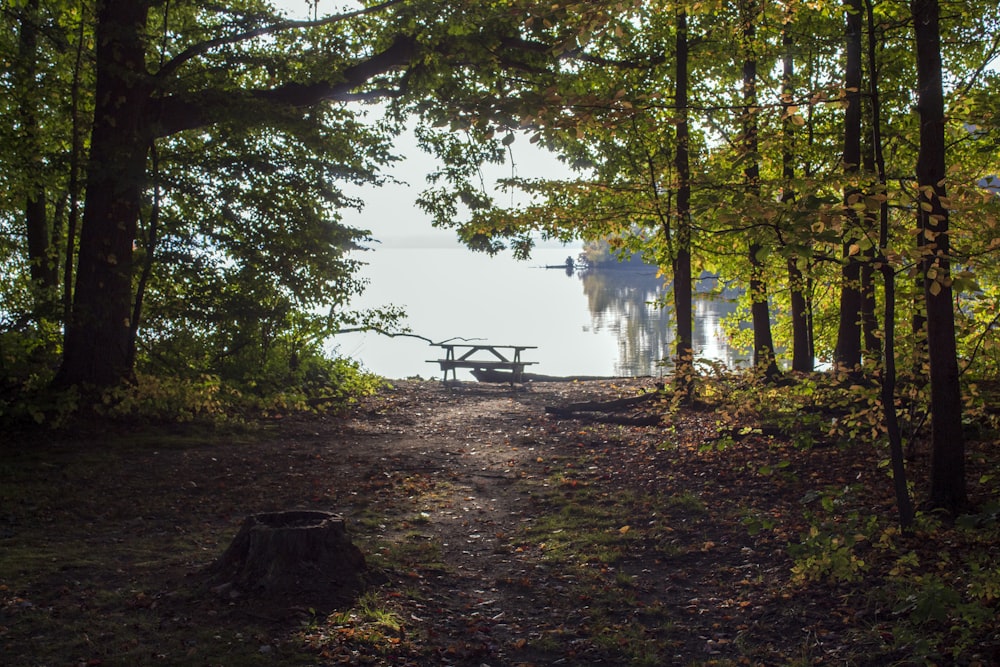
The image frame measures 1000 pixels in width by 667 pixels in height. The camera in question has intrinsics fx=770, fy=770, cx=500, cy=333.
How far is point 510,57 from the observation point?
1219 centimetres

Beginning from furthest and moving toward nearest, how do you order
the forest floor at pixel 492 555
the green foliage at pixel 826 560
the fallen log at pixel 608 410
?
the fallen log at pixel 608 410 < the green foliage at pixel 826 560 < the forest floor at pixel 492 555

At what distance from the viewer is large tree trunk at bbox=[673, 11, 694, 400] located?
10.7 meters

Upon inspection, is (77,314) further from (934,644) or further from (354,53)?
(934,644)

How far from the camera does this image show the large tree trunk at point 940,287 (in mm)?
5398

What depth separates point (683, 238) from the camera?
11477mm

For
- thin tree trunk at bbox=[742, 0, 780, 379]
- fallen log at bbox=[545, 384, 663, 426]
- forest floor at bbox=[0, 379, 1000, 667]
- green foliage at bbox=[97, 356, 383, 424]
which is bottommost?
forest floor at bbox=[0, 379, 1000, 667]

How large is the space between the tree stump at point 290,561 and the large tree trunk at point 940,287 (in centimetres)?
438

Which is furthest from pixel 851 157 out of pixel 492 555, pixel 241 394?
pixel 241 394

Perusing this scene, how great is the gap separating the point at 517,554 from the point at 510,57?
8.39m

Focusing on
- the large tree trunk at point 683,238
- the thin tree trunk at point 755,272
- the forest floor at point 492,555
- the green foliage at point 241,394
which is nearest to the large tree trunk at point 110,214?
the green foliage at point 241,394

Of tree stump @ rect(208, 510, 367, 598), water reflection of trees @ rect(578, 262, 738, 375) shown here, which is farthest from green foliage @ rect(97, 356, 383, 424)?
tree stump @ rect(208, 510, 367, 598)

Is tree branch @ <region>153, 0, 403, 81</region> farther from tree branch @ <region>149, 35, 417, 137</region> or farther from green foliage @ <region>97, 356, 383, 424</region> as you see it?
green foliage @ <region>97, 356, 383, 424</region>

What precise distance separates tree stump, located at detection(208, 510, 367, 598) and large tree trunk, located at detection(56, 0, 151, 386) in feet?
22.4

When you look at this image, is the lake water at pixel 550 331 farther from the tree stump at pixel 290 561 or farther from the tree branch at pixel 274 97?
the tree stump at pixel 290 561
